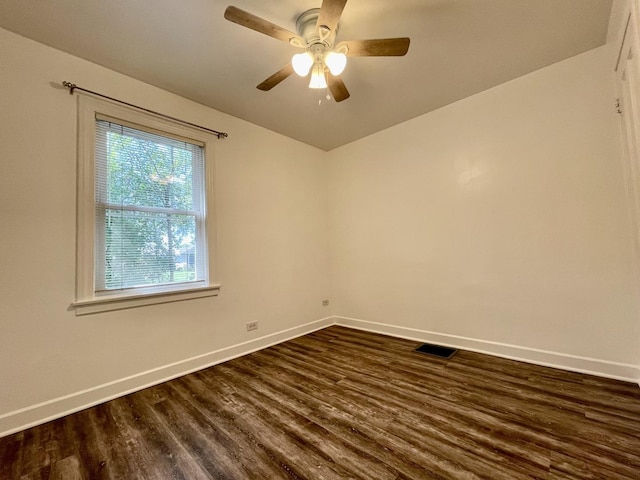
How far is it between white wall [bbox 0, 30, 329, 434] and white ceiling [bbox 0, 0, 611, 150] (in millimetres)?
205

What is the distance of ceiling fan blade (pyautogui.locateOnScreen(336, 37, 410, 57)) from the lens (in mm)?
1623

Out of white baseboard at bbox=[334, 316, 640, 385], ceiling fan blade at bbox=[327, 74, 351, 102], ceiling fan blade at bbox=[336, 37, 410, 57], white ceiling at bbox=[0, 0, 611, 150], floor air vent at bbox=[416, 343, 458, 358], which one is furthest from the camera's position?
floor air vent at bbox=[416, 343, 458, 358]

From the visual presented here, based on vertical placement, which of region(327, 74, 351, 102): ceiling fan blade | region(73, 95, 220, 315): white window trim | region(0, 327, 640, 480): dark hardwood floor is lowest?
region(0, 327, 640, 480): dark hardwood floor

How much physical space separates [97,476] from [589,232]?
373cm

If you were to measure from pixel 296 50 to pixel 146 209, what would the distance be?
6.17ft

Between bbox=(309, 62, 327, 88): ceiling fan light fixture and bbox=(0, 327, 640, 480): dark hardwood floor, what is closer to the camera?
bbox=(0, 327, 640, 480): dark hardwood floor

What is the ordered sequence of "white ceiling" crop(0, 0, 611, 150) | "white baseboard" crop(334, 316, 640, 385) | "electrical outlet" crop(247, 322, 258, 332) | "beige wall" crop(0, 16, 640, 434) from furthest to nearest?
1. "electrical outlet" crop(247, 322, 258, 332)
2. "white baseboard" crop(334, 316, 640, 385)
3. "beige wall" crop(0, 16, 640, 434)
4. "white ceiling" crop(0, 0, 611, 150)

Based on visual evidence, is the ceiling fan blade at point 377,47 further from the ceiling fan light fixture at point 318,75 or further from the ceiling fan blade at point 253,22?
the ceiling fan blade at point 253,22

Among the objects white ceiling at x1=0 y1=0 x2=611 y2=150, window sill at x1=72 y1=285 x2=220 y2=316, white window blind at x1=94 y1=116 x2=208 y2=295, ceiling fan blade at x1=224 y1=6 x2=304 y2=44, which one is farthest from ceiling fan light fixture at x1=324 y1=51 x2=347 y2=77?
window sill at x1=72 y1=285 x2=220 y2=316

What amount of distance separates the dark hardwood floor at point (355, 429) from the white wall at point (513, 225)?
0.44m

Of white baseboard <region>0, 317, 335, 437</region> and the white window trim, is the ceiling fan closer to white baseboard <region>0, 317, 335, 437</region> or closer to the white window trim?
the white window trim

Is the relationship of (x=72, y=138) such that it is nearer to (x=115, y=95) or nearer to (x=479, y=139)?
(x=115, y=95)

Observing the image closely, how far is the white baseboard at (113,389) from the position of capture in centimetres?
177

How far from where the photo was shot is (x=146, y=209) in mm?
2418
